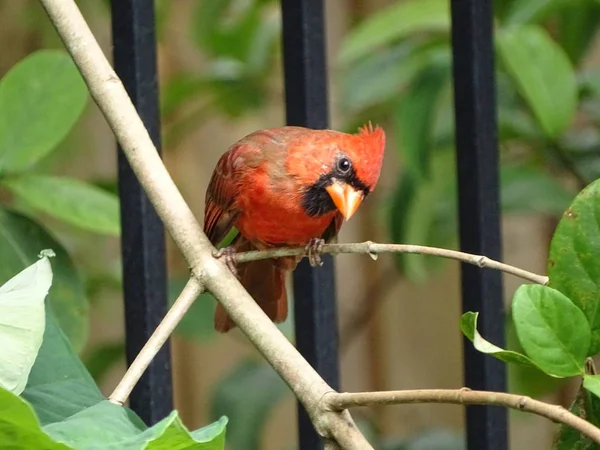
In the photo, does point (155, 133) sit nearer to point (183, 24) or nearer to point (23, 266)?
point (23, 266)

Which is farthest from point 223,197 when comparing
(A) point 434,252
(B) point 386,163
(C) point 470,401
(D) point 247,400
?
(B) point 386,163

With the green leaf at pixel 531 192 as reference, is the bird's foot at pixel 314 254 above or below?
below

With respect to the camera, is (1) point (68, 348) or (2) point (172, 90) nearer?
(1) point (68, 348)

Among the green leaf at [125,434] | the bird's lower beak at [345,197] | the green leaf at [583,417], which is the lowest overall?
the green leaf at [583,417]

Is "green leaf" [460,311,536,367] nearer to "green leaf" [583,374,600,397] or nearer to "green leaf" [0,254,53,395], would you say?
"green leaf" [583,374,600,397]

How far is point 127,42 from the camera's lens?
918 millimetres

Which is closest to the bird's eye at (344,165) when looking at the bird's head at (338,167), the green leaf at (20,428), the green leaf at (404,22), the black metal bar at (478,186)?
the bird's head at (338,167)

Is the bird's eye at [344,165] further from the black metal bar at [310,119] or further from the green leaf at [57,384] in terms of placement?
the green leaf at [57,384]

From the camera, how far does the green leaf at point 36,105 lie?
2.89ft

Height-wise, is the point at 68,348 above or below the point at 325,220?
below

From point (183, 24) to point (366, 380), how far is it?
1.14 m

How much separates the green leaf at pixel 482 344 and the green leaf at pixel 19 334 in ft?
0.83

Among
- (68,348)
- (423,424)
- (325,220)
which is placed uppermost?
(325,220)

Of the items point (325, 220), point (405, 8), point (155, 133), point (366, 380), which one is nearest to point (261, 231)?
point (325, 220)
